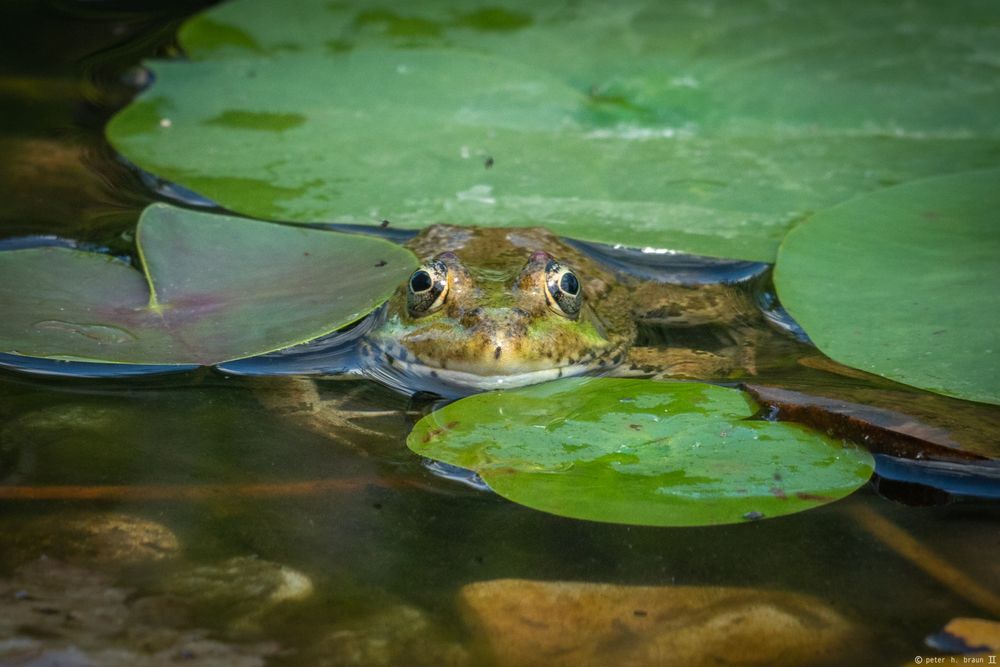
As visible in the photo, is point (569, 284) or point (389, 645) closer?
point (389, 645)

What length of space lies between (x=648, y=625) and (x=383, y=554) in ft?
1.84

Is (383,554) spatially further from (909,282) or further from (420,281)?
(909,282)

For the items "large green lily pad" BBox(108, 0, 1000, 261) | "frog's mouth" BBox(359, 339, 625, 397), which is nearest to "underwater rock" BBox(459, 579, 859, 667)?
"frog's mouth" BBox(359, 339, 625, 397)

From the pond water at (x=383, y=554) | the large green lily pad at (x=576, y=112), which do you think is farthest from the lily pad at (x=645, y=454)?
the large green lily pad at (x=576, y=112)

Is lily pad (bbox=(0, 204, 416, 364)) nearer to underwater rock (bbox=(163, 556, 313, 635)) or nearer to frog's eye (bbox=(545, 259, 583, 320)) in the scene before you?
frog's eye (bbox=(545, 259, 583, 320))

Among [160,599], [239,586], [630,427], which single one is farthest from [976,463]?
[160,599]

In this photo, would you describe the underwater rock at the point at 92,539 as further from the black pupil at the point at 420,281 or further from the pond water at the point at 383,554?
the black pupil at the point at 420,281

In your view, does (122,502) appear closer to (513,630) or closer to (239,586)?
(239,586)

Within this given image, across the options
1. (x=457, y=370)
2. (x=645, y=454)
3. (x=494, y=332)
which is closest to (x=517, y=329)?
(x=494, y=332)

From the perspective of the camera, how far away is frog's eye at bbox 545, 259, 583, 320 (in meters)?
2.97

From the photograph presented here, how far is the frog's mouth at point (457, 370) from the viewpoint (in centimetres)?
279

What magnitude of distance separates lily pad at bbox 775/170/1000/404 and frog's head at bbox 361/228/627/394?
652 millimetres

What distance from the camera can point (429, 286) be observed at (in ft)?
9.72

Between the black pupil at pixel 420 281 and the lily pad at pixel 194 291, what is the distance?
0.04m
